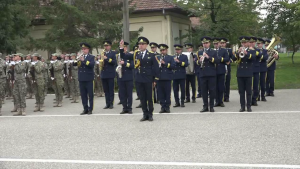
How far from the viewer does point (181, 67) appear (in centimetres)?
1322

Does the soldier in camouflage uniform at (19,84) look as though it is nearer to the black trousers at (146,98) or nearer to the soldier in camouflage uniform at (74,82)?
the soldier in camouflage uniform at (74,82)

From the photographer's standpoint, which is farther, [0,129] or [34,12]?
[34,12]

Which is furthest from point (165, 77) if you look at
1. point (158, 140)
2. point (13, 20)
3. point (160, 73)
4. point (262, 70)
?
point (13, 20)

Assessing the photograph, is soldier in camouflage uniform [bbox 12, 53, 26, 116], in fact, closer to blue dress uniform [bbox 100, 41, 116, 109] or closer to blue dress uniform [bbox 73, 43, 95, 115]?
blue dress uniform [bbox 73, 43, 95, 115]

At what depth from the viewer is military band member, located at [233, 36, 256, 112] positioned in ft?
36.9

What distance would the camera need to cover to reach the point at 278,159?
A: 246 inches

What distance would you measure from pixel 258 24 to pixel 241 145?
96.2 feet

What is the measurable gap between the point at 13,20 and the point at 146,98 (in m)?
14.6

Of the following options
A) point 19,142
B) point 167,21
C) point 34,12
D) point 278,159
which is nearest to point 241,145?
point 278,159

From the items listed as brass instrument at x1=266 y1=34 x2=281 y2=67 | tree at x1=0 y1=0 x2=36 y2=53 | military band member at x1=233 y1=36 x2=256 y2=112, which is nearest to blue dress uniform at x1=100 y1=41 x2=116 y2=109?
military band member at x1=233 y1=36 x2=256 y2=112

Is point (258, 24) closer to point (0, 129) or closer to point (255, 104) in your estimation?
point (255, 104)

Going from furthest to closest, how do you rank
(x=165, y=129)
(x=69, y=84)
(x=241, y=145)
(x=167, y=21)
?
(x=167, y=21) < (x=69, y=84) < (x=165, y=129) < (x=241, y=145)

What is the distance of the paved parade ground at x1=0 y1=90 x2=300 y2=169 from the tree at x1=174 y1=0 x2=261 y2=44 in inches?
790

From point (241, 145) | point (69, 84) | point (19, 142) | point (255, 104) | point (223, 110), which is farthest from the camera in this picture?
point (69, 84)
